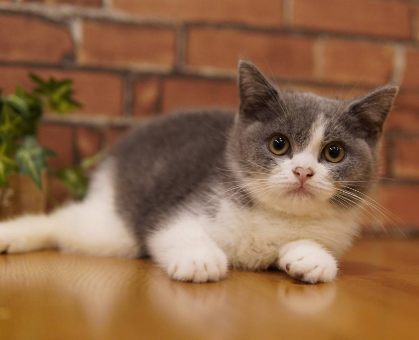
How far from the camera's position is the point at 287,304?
798 mm

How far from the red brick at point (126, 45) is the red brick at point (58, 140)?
28 centimetres

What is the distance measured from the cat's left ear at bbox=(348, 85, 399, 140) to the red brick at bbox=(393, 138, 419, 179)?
32.1 inches

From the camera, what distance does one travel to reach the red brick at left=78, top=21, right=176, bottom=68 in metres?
1.65

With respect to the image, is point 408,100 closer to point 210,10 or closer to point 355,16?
point 355,16

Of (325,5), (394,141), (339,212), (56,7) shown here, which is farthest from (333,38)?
(56,7)

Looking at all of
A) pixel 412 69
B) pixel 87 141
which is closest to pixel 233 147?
pixel 87 141

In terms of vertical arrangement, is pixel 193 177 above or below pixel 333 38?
below

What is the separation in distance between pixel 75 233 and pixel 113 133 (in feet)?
1.76

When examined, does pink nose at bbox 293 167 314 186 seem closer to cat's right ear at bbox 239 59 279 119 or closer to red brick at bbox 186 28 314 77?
cat's right ear at bbox 239 59 279 119

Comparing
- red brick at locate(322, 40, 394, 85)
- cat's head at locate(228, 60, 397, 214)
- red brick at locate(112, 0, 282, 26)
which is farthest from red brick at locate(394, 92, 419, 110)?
cat's head at locate(228, 60, 397, 214)

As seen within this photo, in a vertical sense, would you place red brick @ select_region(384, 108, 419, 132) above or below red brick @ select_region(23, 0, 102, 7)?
below

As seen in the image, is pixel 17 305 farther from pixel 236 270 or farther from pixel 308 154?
pixel 308 154

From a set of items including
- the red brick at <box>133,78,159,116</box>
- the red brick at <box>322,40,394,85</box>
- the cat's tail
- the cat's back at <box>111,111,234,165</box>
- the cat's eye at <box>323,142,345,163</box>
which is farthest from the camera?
the red brick at <box>322,40,394,85</box>

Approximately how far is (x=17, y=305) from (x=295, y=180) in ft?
2.05
